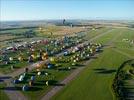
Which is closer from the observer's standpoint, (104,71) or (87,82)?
(87,82)

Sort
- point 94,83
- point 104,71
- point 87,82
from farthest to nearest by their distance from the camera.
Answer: point 104,71, point 87,82, point 94,83

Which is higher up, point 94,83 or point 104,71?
point 104,71

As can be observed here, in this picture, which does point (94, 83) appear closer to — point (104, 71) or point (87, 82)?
point (87, 82)

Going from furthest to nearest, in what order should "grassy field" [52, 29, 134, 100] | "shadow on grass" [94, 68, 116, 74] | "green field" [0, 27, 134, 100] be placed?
"shadow on grass" [94, 68, 116, 74] → "green field" [0, 27, 134, 100] → "grassy field" [52, 29, 134, 100]

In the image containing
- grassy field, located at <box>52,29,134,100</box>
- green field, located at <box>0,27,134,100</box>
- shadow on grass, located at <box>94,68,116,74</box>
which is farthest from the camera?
shadow on grass, located at <box>94,68,116,74</box>

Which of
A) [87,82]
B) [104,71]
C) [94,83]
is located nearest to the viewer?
[94,83]

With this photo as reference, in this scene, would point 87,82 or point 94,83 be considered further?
point 87,82

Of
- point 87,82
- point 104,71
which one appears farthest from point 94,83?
point 104,71

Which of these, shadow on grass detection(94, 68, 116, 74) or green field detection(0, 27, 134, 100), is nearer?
green field detection(0, 27, 134, 100)

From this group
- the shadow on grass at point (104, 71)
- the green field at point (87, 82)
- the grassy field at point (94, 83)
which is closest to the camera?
the grassy field at point (94, 83)

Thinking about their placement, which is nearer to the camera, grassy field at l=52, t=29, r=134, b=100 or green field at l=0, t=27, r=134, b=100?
grassy field at l=52, t=29, r=134, b=100

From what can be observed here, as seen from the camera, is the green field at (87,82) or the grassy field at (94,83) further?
the green field at (87,82)
